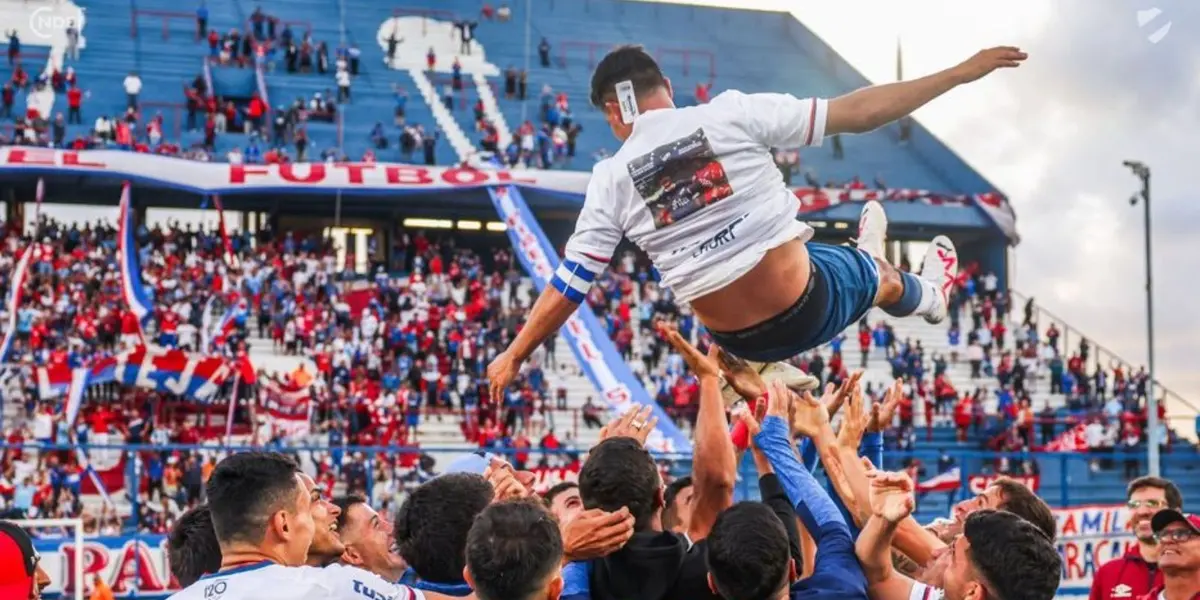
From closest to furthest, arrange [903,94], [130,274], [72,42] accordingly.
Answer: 1. [903,94]
2. [130,274]
3. [72,42]

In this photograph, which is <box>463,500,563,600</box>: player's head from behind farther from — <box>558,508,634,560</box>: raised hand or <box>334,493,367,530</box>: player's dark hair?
<box>334,493,367,530</box>: player's dark hair

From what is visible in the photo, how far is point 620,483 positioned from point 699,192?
64.0 inches

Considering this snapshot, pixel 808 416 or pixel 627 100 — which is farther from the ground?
pixel 627 100

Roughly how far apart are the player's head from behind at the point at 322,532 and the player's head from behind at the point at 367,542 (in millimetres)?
145

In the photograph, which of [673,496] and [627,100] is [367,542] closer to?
[673,496]

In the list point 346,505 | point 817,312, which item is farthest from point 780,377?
point 346,505

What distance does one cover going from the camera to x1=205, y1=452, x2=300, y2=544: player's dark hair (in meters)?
3.87

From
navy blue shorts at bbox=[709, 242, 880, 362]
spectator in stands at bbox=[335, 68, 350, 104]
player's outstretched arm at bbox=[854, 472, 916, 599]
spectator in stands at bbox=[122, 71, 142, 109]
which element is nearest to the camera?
player's outstretched arm at bbox=[854, 472, 916, 599]

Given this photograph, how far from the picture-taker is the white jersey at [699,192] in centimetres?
537

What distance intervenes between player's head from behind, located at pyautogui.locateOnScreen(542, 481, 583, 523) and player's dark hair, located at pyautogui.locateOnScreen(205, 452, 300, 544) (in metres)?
1.00

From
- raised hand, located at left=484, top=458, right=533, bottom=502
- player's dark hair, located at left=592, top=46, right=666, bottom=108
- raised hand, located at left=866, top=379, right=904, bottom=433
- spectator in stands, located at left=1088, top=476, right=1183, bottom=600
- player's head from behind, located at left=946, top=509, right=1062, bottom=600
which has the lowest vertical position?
spectator in stands, located at left=1088, top=476, right=1183, bottom=600

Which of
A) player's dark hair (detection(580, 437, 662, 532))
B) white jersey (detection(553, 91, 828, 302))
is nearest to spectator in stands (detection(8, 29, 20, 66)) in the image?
white jersey (detection(553, 91, 828, 302))

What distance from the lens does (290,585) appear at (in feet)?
12.2

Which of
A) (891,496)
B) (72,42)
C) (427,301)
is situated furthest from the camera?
(72,42)
